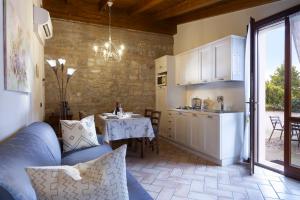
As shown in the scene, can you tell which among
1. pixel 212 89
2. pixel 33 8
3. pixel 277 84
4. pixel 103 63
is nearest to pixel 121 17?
pixel 103 63

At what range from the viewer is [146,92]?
236 inches

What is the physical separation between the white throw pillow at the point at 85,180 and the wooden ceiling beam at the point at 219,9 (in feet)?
12.2

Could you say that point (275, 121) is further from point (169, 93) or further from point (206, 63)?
point (169, 93)

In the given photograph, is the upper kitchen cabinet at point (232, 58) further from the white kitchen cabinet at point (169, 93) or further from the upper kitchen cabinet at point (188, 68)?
the white kitchen cabinet at point (169, 93)

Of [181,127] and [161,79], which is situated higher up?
[161,79]

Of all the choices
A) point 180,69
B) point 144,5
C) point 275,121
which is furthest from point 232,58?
point 144,5

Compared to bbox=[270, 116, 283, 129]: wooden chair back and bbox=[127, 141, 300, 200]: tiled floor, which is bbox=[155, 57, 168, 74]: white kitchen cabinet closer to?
bbox=[127, 141, 300, 200]: tiled floor

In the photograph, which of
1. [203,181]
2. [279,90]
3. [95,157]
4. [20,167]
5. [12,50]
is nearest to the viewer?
[20,167]

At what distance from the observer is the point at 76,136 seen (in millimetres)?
2707

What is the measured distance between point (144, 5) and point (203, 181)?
404 cm

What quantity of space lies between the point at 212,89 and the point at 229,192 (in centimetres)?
249

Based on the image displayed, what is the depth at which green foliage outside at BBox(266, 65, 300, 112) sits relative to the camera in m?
2.92

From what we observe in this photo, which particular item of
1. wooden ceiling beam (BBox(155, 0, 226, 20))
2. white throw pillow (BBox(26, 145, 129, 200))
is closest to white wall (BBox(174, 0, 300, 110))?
wooden ceiling beam (BBox(155, 0, 226, 20))

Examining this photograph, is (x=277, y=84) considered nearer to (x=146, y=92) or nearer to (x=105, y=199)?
(x=146, y=92)
